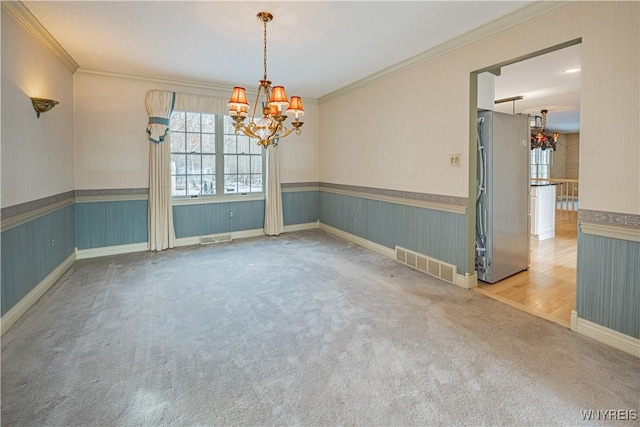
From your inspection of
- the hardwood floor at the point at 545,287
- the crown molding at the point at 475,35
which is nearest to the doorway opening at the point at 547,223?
the hardwood floor at the point at 545,287

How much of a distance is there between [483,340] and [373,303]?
1034mm

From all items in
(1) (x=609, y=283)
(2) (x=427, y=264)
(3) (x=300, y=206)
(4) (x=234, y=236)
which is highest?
(3) (x=300, y=206)

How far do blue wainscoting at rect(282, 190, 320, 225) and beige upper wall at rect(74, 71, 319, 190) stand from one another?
2.52 meters

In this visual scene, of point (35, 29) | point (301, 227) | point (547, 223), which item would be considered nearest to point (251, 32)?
point (35, 29)

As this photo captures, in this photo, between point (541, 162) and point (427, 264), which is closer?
point (427, 264)

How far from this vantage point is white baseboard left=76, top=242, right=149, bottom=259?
5.05 meters

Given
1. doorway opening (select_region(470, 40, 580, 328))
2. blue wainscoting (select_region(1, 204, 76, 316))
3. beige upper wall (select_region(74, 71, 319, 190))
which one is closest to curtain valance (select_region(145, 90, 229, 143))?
beige upper wall (select_region(74, 71, 319, 190))

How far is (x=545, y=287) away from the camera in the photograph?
12.5ft

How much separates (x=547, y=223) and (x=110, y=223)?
740 centimetres

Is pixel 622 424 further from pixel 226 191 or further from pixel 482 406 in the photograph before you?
pixel 226 191

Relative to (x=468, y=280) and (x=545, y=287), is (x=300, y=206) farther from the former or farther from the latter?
(x=545, y=287)

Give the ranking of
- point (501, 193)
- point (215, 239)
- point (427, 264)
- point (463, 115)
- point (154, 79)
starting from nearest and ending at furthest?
point (463, 115)
point (501, 193)
point (427, 264)
point (154, 79)
point (215, 239)

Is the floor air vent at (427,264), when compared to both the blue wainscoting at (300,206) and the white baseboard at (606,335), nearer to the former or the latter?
the white baseboard at (606,335)

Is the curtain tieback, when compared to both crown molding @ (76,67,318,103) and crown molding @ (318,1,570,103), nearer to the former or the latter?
crown molding @ (76,67,318,103)
